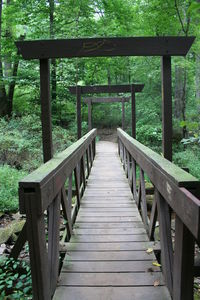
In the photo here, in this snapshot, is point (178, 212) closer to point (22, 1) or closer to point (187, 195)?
point (187, 195)

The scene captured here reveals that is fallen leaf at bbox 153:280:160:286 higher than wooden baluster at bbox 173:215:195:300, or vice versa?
wooden baluster at bbox 173:215:195:300

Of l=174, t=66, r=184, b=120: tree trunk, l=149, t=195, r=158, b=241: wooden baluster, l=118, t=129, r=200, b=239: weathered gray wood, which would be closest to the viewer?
l=118, t=129, r=200, b=239: weathered gray wood

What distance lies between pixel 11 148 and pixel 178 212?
9476 mm

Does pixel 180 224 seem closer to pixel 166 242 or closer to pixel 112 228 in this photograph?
pixel 166 242

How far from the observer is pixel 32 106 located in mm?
16203

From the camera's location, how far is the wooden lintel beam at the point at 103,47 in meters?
3.66

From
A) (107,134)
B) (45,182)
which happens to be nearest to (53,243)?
(45,182)

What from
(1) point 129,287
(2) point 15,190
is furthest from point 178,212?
(2) point 15,190

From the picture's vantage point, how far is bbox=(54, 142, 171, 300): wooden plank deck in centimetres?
245

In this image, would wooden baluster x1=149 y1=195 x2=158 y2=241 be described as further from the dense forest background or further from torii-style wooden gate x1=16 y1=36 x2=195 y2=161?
the dense forest background

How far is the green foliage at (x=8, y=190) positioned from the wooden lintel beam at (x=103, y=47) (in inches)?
160

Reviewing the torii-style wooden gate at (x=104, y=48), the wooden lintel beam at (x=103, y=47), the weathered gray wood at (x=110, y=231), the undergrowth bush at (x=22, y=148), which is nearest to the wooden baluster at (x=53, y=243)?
the weathered gray wood at (x=110, y=231)

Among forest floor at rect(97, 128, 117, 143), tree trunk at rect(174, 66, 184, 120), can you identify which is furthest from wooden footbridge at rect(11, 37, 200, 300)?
forest floor at rect(97, 128, 117, 143)

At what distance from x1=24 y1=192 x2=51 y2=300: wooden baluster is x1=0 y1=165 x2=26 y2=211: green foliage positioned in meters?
4.88
